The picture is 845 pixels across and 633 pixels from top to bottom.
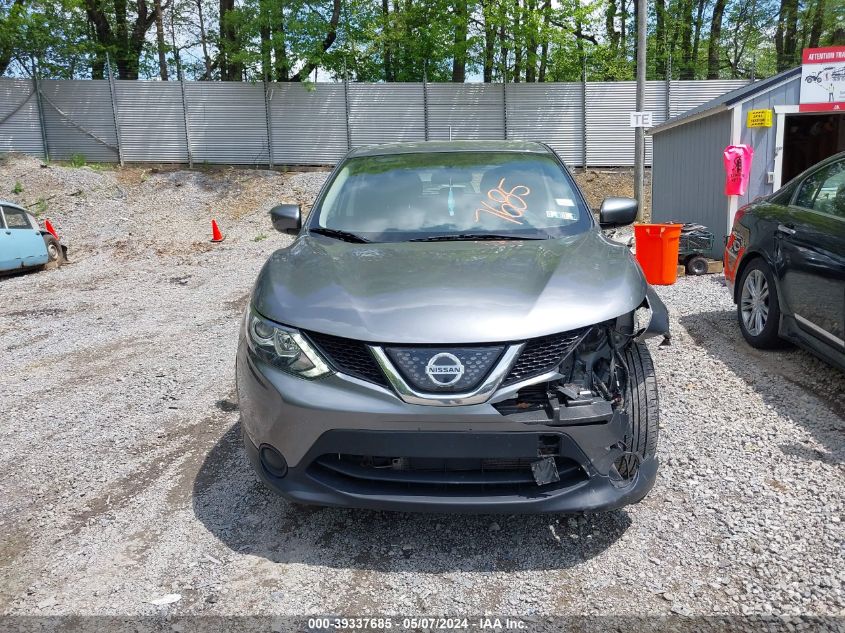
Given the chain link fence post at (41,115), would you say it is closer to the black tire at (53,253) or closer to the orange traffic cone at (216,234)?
the orange traffic cone at (216,234)

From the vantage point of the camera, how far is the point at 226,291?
9.66 meters

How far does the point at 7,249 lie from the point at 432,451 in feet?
39.4

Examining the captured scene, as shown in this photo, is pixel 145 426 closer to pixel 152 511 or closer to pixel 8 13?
pixel 152 511

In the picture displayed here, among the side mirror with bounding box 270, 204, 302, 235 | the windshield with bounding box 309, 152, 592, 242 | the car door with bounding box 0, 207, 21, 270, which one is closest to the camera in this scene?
the windshield with bounding box 309, 152, 592, 242

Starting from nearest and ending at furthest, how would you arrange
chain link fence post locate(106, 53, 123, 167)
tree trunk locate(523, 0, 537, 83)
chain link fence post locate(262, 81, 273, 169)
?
chain link fence post locate(106, 53, 123, 167) < chain link fence post locate(262, 81, 273, 169) < tree trunk locate(523, 0, 537, 83)

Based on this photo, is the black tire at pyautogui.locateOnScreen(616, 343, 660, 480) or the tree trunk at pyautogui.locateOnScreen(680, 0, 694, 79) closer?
the black tire at pyautogui.locateOnScreen(616, 343, 660, 480)

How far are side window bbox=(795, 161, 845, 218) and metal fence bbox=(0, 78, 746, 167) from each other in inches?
659

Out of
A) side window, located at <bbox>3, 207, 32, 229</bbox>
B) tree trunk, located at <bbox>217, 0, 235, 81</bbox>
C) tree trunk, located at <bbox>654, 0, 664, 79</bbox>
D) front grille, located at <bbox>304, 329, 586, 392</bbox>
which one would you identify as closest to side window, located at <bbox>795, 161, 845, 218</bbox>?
front grille, located at <bbox>304, 329, 586, 392</bbox>

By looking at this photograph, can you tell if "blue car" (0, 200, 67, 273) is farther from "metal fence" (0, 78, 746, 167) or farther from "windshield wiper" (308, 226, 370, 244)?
"windshield wiper" (308, 226, 370, 244)

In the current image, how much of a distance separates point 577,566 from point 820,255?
3.03 m

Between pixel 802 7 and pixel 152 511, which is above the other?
pixel 802 7

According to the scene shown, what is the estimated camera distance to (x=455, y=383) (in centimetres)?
233

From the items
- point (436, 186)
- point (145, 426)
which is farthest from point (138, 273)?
point (436, 186)

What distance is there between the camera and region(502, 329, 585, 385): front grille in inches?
93.1
